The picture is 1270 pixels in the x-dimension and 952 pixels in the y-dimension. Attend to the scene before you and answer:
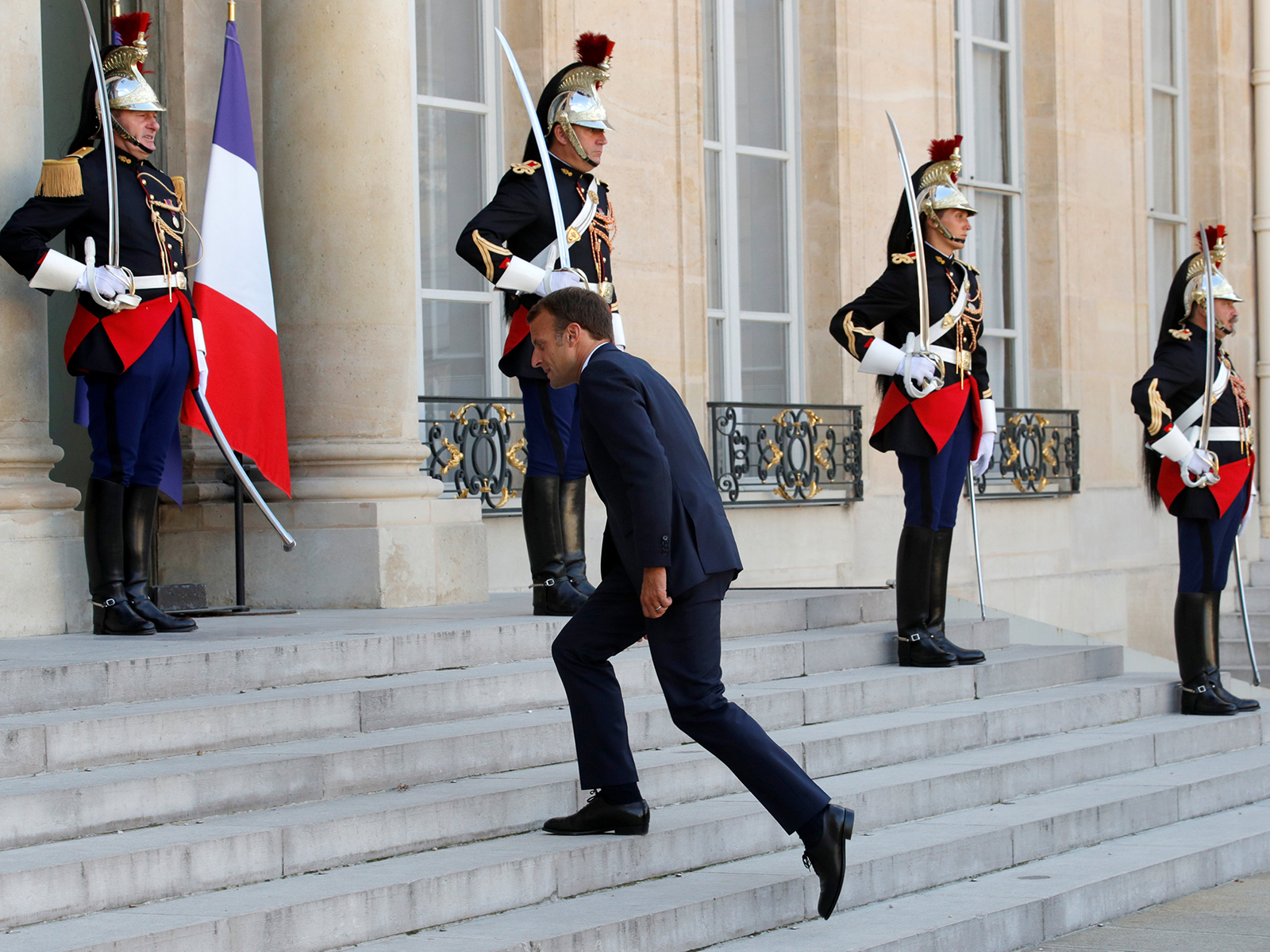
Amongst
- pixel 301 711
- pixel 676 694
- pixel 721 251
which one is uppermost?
pixel 721 251

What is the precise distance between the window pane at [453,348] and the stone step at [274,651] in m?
2.16

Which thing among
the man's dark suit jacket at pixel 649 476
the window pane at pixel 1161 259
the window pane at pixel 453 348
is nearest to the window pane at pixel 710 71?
the window pane at pixel 453 348

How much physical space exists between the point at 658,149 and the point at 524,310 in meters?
3.52

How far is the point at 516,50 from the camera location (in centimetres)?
971

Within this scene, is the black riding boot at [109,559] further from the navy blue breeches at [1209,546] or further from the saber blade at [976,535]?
the navy blue breeches at [1209,546]

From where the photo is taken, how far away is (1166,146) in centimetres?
1491

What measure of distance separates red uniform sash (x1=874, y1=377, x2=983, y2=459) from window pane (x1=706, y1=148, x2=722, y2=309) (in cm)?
380

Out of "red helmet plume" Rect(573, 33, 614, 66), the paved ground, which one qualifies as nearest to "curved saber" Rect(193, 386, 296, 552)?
"red helmet plume" Rect(573, 33, 614, 66)

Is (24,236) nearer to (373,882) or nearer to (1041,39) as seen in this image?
(373,882)

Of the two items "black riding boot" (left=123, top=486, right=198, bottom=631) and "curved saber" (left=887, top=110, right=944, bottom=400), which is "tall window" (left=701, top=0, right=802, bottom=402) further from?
"black riding boot" (left=123, top=486, right=198, bottom=631)

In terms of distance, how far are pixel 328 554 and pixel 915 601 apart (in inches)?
99.4

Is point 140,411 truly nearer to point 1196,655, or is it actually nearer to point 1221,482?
point 1221,482

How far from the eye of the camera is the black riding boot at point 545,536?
7.03 metres

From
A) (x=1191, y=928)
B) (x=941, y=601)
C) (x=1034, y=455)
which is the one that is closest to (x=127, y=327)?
(x=941, y=601)
